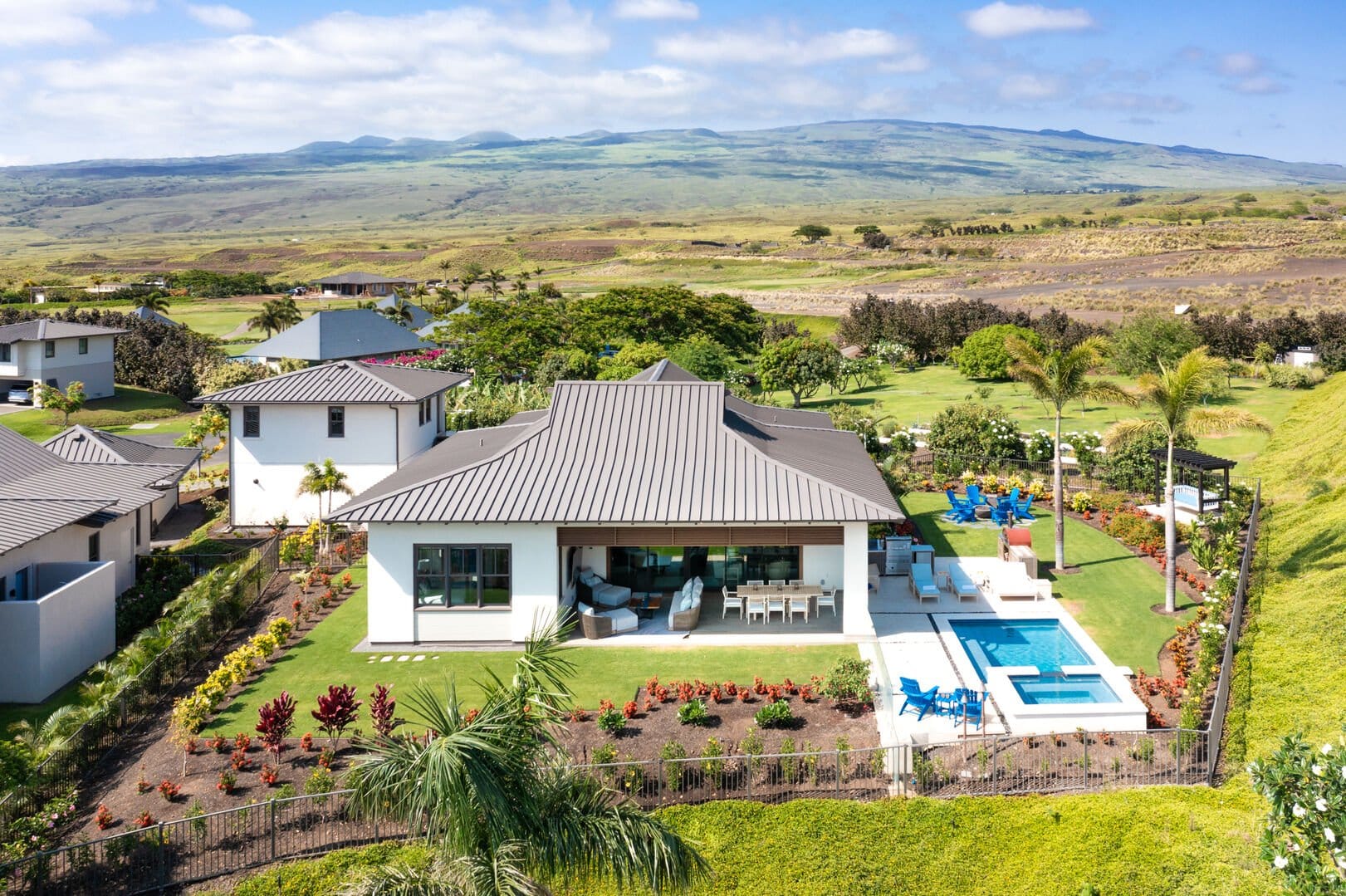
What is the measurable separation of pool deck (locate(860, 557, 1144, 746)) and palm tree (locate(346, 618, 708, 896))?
294 inches

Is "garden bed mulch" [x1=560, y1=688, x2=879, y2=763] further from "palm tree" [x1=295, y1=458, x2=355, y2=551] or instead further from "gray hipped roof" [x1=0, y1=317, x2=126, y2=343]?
"gray hipped roof" [x1=0, y1=317, x2=126, y2=343]

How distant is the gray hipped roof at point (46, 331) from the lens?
50.3 m

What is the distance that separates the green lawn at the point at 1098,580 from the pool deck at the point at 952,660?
483 millimetres

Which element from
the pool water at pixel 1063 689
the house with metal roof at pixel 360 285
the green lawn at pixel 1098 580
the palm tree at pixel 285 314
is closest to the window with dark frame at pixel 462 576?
the pool water at pixel 1063 689

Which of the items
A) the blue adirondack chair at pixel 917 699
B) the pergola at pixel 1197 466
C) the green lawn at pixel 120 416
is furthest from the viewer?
the green lawn at pixel 120 416

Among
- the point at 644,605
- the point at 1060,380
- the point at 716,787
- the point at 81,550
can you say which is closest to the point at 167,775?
the point at 716,787

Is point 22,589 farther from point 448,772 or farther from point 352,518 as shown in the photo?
point 448,772

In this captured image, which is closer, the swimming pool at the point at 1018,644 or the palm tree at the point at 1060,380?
the swimming pool at the point at 1018,644

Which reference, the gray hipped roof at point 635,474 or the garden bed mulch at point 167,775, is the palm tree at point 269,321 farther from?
the garden bed mulch at point 167,775

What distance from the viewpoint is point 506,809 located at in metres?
8.92

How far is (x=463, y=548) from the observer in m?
20.7

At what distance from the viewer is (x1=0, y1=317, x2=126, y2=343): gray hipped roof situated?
165 ft

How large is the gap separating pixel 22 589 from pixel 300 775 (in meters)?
8.88

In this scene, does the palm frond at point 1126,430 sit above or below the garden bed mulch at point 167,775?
above
